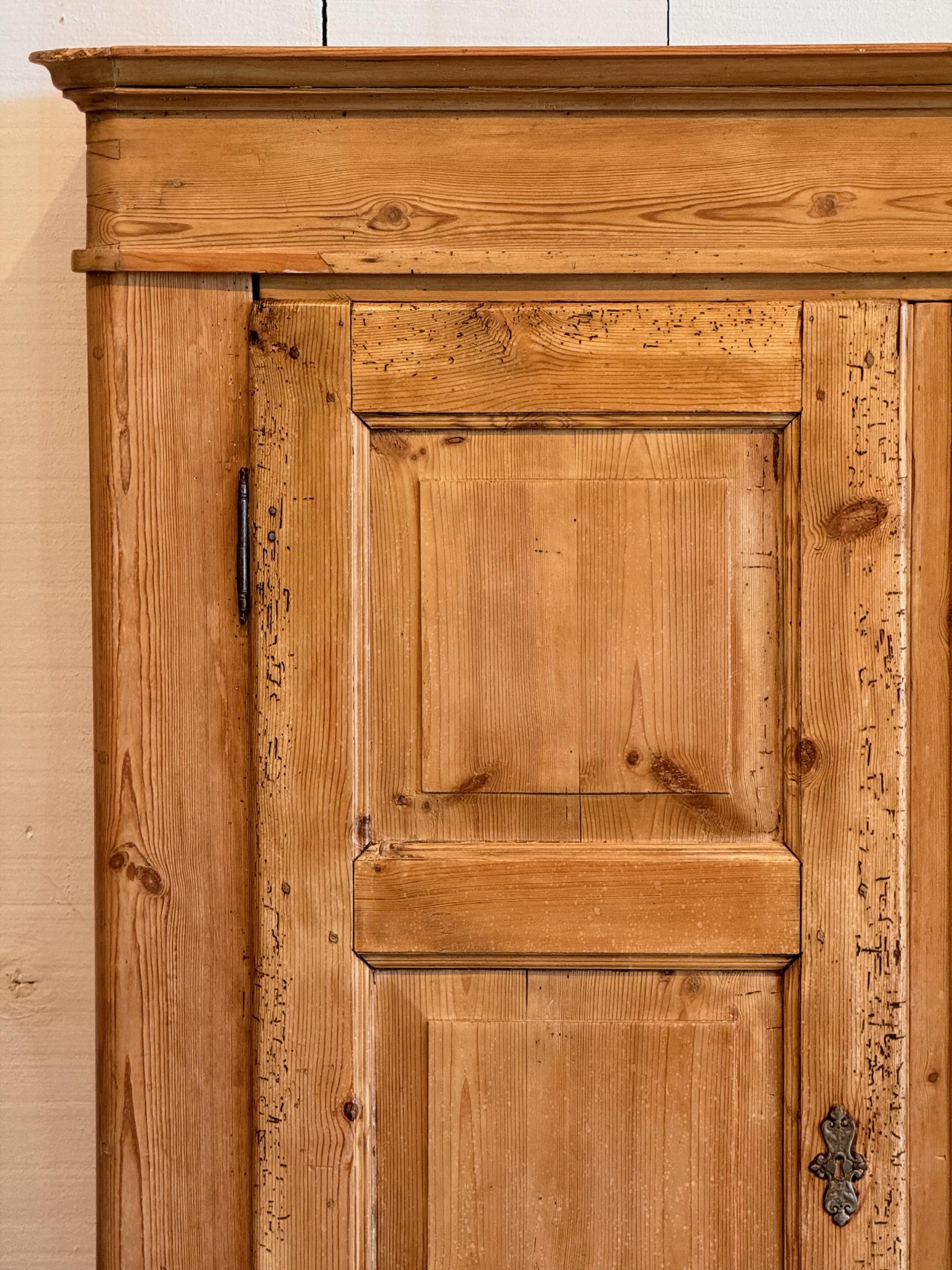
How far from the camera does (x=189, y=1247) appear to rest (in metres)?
0.91

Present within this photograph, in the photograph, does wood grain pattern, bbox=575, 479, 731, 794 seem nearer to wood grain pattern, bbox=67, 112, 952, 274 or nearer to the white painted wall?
wood grain pattern, bbox=67, 112, 952, 274

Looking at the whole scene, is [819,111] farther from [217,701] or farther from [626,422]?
[217,701]

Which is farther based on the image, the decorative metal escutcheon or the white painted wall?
the white painted wall

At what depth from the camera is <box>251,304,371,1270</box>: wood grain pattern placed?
90 centimetres

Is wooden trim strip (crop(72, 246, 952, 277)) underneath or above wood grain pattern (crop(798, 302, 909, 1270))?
above

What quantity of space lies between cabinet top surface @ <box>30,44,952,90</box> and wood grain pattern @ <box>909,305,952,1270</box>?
0.32m

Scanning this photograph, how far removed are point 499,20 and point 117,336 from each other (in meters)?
0.64

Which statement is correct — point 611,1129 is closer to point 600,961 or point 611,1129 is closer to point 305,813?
point 600,961

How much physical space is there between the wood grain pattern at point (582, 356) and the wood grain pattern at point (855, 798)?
2.4 inches

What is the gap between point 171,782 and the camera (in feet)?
2.99

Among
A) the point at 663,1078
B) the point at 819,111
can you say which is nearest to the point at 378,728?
the point at 663,1078

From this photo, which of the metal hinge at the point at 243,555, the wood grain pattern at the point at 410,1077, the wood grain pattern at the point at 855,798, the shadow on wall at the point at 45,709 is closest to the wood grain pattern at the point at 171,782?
the metal hinge at the point at 243,555

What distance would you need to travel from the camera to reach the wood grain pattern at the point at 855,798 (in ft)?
2.94

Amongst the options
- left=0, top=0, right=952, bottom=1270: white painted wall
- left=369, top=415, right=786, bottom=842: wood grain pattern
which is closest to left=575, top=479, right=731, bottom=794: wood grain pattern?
left=369, top=415, right=786, bottom=842: wood grain pattern
